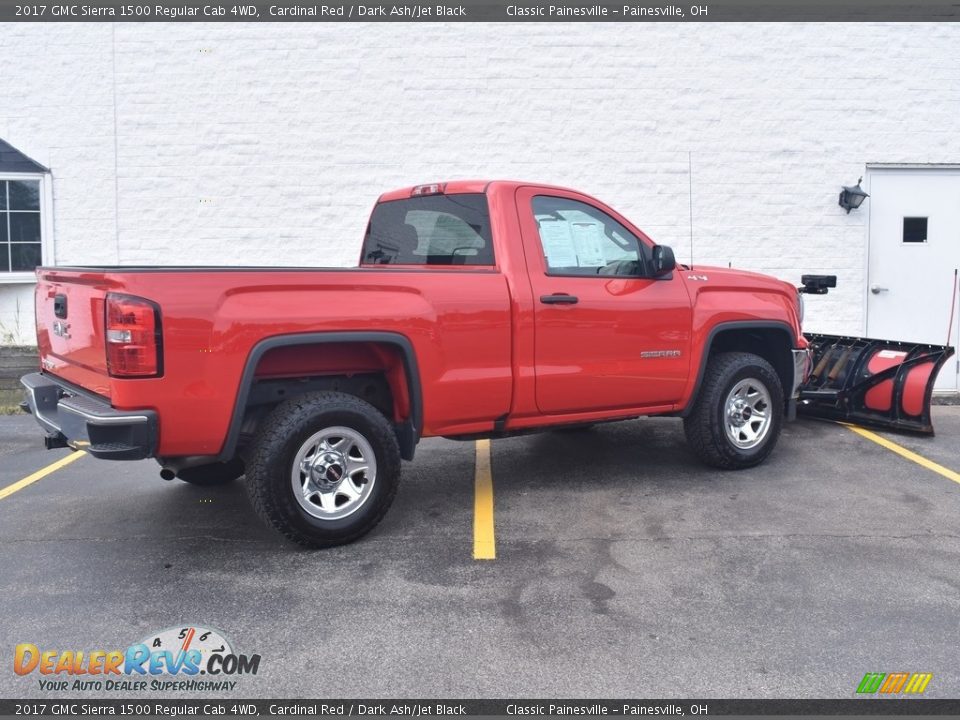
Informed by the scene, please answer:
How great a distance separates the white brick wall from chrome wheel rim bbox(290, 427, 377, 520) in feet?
20.2

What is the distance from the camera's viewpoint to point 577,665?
11.1 ft

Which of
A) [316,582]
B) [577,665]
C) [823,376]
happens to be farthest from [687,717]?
[823,376]

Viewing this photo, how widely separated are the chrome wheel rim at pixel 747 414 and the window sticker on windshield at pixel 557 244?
1628 millimetres

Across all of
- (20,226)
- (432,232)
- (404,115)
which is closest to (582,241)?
(432,232)

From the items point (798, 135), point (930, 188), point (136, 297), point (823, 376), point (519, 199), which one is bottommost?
point (823, 376)

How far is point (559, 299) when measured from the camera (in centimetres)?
528

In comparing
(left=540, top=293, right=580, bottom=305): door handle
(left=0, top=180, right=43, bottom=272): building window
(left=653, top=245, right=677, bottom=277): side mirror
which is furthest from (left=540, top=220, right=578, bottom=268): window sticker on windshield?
(left=0, top=180, right=43, bottom=272): building window

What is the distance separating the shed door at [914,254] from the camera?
10477 mm

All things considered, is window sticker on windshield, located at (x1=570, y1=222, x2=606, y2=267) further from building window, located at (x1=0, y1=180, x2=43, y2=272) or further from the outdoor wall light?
building window, located at (x1=0, y1=180, x2=43, y2=272)

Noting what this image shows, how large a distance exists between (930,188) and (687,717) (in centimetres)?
945

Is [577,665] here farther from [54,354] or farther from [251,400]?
[54,354]

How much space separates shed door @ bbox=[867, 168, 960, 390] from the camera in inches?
412

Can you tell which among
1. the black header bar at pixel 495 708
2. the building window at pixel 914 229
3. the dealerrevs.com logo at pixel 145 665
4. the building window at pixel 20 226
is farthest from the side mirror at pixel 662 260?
the building window at pixel 20 226
